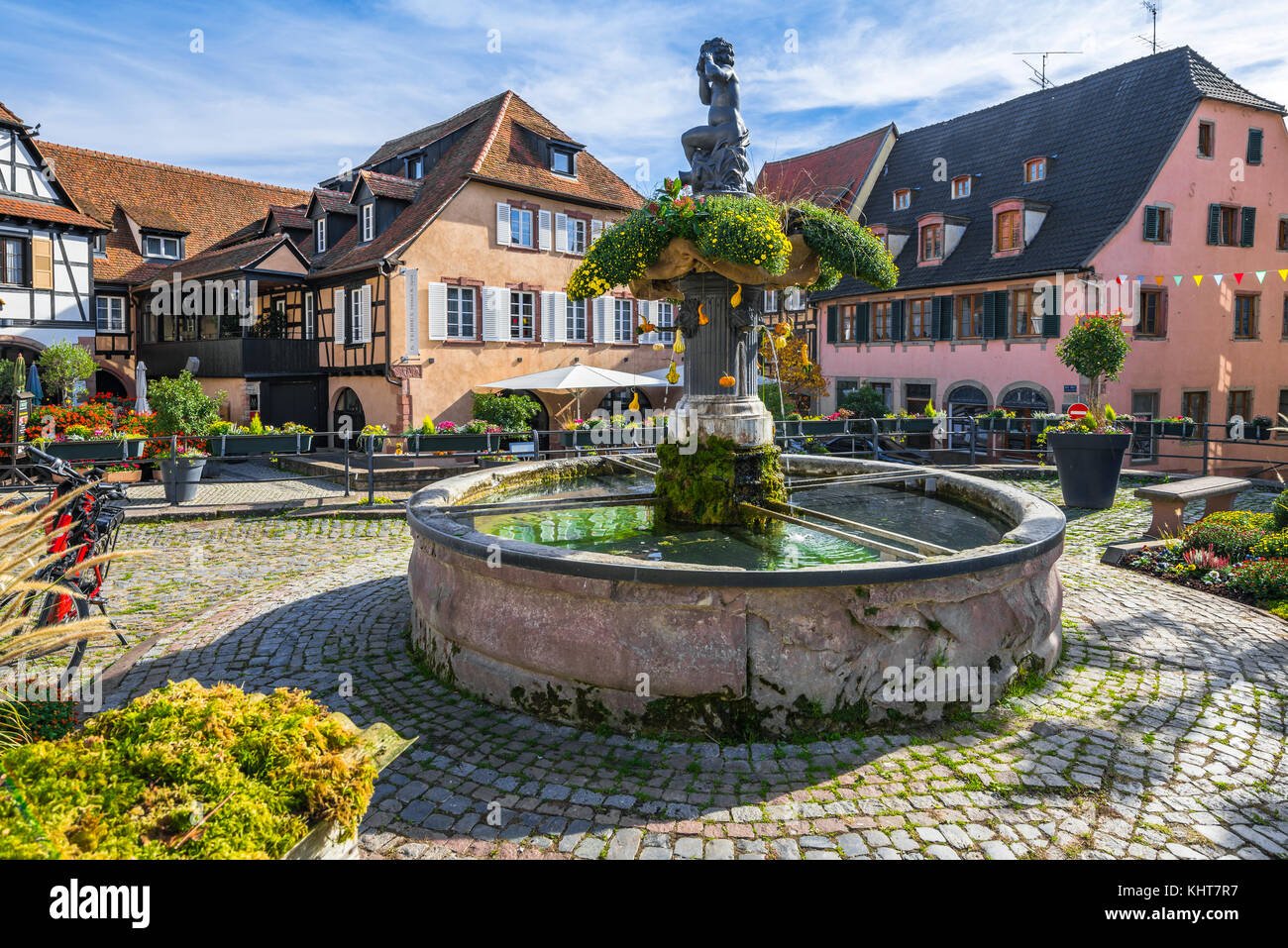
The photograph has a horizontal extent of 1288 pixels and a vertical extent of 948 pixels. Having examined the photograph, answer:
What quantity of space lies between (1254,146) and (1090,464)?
21.7 meters

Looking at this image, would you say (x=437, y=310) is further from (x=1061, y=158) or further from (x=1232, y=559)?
(x=1061, y=158)

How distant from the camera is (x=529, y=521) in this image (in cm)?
774

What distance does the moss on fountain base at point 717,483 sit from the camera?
7027mm

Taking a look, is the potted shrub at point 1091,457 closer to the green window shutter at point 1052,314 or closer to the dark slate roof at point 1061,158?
the green window shutter at point 1052,314

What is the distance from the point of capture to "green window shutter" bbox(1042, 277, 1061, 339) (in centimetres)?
2570

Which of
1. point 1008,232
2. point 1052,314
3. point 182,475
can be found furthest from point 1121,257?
point 182,475

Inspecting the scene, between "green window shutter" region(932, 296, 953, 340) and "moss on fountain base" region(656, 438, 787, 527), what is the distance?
24346 millimetres

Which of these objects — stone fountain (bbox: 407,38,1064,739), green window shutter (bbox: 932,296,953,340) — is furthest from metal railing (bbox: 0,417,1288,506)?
stone fountain (bbox: 407,38,1064,739)

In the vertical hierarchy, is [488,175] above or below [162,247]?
above

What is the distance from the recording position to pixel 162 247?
3262cm

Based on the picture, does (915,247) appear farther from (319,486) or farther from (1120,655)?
(1120,655)

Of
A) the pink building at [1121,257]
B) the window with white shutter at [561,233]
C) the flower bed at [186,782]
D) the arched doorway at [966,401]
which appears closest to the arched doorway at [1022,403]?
the pink building at [1121,257]

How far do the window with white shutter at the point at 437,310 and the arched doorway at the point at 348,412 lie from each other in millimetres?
3661
